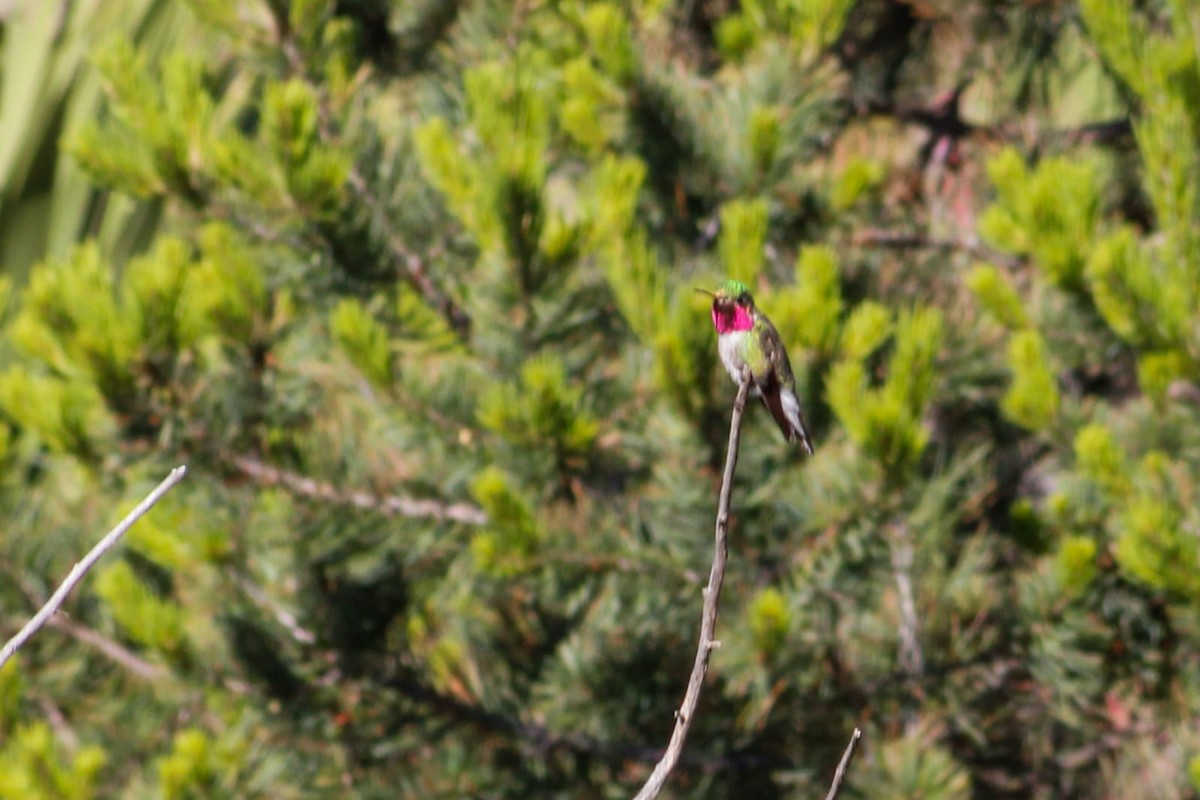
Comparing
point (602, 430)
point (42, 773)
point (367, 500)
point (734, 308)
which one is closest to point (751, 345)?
point (734, 308)

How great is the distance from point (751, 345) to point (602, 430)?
44cm

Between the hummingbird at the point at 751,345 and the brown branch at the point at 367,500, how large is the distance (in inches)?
20.9

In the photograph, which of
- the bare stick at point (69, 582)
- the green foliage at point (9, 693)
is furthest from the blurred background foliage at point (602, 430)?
the bare stick at point (69, 582)

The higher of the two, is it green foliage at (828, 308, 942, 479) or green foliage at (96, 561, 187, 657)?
green foliage at (828, 308, 942, 479)

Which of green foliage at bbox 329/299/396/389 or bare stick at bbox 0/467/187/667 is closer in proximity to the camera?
bare stick at bbox 0/467/187/667

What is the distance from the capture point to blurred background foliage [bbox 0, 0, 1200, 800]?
1643mm

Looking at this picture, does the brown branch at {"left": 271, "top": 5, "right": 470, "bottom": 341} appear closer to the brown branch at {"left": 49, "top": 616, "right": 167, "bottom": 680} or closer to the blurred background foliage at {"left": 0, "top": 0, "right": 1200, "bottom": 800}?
the blurred background foliage at {"left": 0, "top": 0, "right": 1200, "bottom": 800}

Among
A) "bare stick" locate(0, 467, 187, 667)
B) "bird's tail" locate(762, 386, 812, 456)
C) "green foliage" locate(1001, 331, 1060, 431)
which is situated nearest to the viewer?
"bare stick" locate(0, 467, 187, 667)

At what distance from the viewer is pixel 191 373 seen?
1822 millimetres

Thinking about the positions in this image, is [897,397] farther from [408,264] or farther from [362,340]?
[408,264]

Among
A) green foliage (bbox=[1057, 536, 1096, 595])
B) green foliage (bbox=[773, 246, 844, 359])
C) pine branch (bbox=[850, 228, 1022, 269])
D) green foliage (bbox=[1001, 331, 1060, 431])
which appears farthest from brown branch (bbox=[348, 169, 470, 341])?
green foliage (bbox=[1057, 536, 1096, 595])

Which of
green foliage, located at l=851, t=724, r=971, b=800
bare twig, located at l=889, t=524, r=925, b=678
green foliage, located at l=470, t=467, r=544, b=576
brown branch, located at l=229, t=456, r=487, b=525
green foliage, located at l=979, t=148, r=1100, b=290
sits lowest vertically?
green foliage, located at l=851, t=724, r=971, b=800

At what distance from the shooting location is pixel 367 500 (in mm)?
1893

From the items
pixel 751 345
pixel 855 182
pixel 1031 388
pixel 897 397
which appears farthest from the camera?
pixel 855 182
